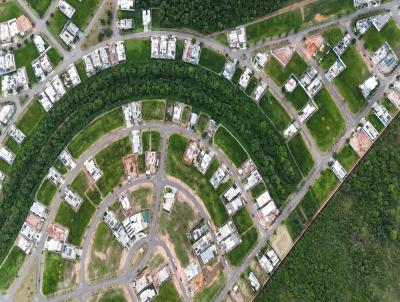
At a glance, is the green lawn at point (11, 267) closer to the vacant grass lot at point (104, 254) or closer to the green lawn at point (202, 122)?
the vacant grass lot at point (104, 254)

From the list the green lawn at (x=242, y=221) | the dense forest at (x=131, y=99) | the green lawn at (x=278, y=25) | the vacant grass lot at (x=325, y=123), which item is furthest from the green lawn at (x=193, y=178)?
the green lawn at (x=278, y=25)

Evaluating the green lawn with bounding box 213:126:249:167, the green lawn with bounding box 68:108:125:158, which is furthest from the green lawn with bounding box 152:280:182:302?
the green lawn with bounding box 68:108:125:158

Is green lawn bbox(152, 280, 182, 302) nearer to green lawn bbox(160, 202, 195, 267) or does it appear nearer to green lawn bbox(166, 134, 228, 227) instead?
green lawn bbox(160, 202, 195, 267)

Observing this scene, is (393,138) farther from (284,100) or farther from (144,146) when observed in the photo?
(144,146)

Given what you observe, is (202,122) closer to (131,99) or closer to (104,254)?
(131,99)

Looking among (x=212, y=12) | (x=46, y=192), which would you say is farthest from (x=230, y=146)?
(x=46, y=192)

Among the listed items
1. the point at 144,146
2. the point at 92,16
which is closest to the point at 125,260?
the point at 144,146
